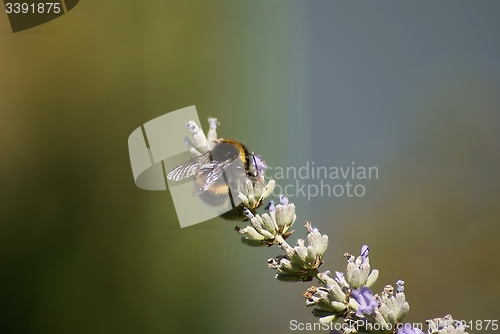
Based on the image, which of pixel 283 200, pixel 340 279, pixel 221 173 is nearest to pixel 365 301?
pixel 340 279

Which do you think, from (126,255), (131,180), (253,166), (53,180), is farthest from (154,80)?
(253,166)

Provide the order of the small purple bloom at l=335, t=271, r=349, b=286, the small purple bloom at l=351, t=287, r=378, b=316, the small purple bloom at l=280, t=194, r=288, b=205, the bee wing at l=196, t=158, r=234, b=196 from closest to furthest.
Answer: the small purple bloom at l=351, t=287, r=378, b=316
the small purple bloom at l=335, t=271, r=349, b=286
the small purple bloom at l=280, t=194, r=288, b=205
the bee wing at l=196, t=158, r=234, b=196

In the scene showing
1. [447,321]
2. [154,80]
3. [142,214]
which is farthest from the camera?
[154,80]

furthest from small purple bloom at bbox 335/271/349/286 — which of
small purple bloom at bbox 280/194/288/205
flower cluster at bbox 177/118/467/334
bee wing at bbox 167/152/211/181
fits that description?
bee wing at bbox 167/152/211/181

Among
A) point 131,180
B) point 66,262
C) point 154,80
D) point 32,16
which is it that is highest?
point 32,16

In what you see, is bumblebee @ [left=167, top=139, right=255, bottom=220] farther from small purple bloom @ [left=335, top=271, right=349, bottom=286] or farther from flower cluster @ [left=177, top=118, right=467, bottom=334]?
small purple bloom @ [left=335, top=271, right=349, bottom=286]

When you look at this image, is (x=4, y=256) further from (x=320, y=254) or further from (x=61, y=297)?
(x=320, y=254)

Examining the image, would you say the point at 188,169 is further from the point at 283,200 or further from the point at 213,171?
the point at 283,200
